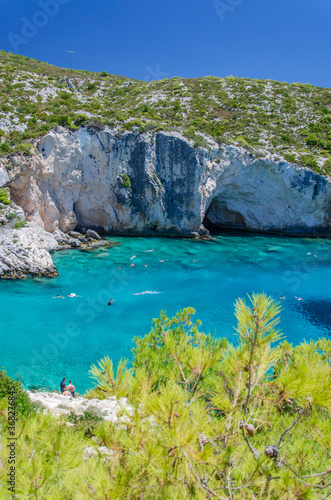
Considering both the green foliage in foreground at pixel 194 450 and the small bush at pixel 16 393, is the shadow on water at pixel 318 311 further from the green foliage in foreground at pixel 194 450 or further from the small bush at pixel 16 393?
the green foliage in foreground at pixel 194 450

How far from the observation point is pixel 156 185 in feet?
114

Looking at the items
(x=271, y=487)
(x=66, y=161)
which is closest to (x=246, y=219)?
(x=66, y=161)

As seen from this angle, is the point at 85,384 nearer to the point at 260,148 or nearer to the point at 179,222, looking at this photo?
the point at 179,222

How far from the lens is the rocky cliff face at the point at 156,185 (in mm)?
30795

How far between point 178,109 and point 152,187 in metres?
16.0

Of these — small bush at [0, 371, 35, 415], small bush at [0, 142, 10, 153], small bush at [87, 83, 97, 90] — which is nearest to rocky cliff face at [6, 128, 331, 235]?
small bush at [0, 142, 10, 153]

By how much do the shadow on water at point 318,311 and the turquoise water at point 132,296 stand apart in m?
0.07

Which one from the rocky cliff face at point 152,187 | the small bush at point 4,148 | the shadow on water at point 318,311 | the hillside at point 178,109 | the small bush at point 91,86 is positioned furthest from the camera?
the small bush at point 91,86

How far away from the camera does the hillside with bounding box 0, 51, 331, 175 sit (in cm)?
3259

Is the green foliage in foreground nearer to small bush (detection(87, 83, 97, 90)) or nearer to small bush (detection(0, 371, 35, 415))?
small bush (detection(0, 371, 35, 415))

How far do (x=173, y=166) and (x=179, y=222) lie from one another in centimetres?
655

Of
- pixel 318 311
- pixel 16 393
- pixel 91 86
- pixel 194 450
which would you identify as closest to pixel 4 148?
pixel 16 393

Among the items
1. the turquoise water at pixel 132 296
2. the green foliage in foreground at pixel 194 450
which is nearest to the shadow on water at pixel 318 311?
the turquoise water at pixel 132 296

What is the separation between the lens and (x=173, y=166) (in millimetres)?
35156
